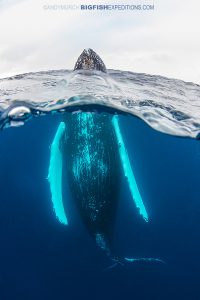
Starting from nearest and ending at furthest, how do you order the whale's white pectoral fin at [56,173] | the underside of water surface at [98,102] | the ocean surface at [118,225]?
1. the underside of water surface at [98,102]
2. the whale's white pectoral fin at [56,173]
3. the ocean surface at [118,225]

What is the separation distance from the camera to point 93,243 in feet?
56.4

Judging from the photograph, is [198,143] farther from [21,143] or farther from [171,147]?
[21,143]

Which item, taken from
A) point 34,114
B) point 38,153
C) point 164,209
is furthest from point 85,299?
point 34,114

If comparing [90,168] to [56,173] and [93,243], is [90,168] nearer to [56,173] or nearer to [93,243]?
[56,173]

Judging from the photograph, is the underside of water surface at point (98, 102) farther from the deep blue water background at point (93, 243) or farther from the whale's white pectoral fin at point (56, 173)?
the deep blue water background at point (93, 243)

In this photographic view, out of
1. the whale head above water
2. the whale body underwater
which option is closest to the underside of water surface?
the whale head above water

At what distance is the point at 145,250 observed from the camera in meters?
20.3

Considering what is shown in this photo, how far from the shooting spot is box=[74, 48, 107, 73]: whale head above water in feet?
33.6

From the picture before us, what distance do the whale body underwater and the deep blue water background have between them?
5160 mm

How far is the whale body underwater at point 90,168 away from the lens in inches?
344

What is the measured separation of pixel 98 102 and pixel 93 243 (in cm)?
1080

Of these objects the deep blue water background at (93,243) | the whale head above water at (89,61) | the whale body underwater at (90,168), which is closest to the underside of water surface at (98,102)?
the whale head above water at (89,61)

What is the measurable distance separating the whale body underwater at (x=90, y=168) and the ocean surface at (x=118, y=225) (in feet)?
8.67

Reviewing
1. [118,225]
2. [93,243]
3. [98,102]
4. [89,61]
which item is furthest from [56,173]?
[118,225]
